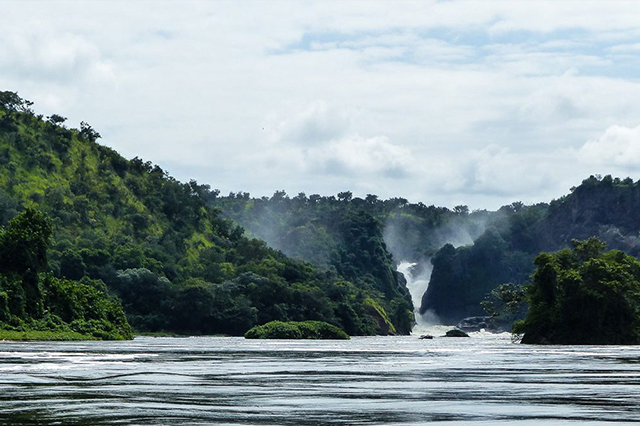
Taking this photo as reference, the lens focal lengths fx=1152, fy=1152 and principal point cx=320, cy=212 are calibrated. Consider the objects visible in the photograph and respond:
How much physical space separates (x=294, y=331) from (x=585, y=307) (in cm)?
6150

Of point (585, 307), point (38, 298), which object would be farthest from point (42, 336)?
point (585, 307)

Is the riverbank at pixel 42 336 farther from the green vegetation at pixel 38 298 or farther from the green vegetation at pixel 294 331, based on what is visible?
the green vegetation at pixel 294 331

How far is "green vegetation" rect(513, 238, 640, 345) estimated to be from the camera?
127m

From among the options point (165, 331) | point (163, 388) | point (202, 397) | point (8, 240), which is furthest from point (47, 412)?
point (165, 331)

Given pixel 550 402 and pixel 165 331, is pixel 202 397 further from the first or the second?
pixel 165 331

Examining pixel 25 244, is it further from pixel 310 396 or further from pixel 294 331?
pixel 310 396

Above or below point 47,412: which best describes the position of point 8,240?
above

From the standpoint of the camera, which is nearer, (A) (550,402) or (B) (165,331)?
(A) (550,402)

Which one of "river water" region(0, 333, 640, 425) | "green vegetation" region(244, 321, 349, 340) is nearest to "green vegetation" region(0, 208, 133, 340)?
"green vegetation" region(244, 321, 349, 340)

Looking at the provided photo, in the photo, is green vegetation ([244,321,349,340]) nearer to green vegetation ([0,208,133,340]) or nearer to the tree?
green vegetation ([0,208,133,340])

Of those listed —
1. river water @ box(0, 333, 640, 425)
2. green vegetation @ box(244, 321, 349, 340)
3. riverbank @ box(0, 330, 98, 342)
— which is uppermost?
river water @ box(0, 333, 640, 425)

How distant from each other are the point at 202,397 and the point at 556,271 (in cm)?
10393

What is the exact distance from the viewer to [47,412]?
82.3ft

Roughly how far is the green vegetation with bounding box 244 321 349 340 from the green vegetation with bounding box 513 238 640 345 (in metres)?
53.8
